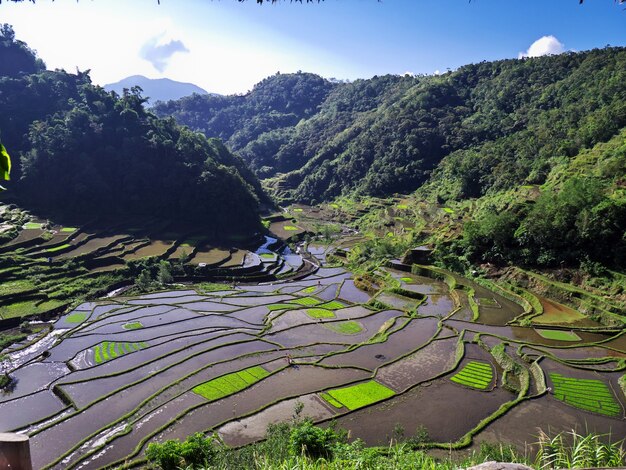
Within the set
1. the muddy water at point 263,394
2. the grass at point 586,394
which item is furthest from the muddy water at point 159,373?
the grass at point 586,394

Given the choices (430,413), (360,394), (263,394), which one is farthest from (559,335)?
(263,394)

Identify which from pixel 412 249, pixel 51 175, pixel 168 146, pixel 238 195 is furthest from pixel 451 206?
pixel 51 175

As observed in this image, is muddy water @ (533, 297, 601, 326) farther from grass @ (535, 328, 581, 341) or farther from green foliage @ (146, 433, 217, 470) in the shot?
green foliage @ (146, 433, 217, 470)

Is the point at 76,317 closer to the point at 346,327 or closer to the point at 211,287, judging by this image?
the point at 211,287

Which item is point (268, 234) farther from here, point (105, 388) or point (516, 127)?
point (516, 127)

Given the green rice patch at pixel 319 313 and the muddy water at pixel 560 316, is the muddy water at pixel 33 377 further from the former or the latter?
the muddy water at pixel 560 316

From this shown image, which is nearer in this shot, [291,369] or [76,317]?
[291,369]

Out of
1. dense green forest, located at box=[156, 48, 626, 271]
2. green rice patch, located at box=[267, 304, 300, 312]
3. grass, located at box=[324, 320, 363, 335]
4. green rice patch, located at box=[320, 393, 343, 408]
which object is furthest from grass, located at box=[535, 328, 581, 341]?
green rice patch, located at box=[267, 304, 300, 312]
